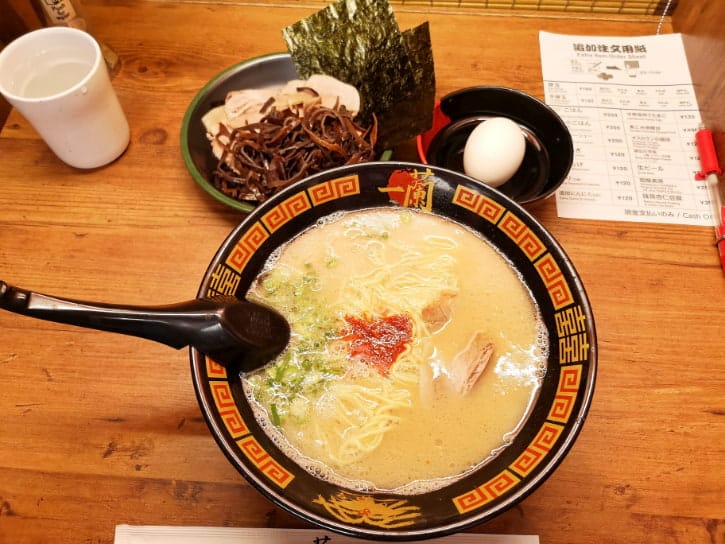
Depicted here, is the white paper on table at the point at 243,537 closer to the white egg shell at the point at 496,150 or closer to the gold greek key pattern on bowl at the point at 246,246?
the gold greek key pattern on bowl at the point at 246,246

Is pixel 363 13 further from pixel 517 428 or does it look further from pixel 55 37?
pixel 517 428

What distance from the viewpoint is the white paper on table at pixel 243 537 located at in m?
1.28

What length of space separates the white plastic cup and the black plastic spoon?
2.75 ft

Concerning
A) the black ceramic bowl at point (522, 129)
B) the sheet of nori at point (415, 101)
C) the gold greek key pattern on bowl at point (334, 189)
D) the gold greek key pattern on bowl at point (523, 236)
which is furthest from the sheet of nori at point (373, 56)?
the gold greek key pattern on bowl at point (523, 236)

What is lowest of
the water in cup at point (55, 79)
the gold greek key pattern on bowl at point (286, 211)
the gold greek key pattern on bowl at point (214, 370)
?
the gold greek key pattern on bowl at point (214, 370)

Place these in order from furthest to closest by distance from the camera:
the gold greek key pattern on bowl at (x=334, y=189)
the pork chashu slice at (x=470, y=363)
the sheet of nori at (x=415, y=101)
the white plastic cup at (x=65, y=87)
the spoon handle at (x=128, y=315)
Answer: the sheet of nori at (x=415, y=101) → the white plastic cup at (x=65, y=87) → the gold greek key pattern on bowl at (x=334, y=189) → the pork chashu slice at (x=470, y=363) → the spoon handle at (x=128, y=315)

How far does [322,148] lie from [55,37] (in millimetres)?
869

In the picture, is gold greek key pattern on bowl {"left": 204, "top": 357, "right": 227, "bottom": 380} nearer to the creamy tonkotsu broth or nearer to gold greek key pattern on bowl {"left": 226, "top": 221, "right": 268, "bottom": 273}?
the creamy tonkotsu broth

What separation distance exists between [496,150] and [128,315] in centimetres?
111

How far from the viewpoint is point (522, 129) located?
70.8 inches

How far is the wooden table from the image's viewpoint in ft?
4.37

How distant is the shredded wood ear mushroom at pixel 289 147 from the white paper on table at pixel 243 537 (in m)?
0.92

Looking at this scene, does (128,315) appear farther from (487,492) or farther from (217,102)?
(217,102)

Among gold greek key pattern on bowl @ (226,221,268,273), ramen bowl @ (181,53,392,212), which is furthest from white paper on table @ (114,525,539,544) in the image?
ramen bowl @ (181,53,392,212)
